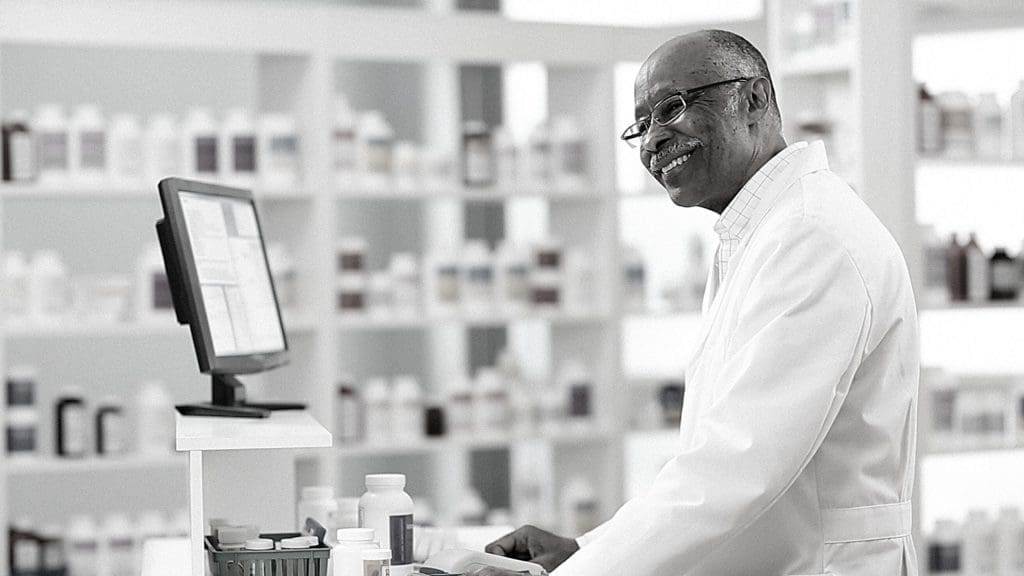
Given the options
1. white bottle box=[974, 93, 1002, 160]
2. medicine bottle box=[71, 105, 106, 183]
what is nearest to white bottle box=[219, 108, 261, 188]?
medicine bottle box=[71, 105, 106, 183]

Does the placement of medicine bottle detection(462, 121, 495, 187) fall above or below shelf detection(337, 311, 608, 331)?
above

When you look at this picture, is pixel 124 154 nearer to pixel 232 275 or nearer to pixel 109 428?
pixel 109 428

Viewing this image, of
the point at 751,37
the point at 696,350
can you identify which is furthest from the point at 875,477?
the point at 751,37

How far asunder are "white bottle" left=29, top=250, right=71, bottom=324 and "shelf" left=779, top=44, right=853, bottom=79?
2360 millimetres

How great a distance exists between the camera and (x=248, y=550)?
1.94 meters

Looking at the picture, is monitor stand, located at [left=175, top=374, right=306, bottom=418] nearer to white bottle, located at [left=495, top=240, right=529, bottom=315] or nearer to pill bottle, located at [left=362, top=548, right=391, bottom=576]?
pill bottle, located at [left=362, top=548, right=391, bottom=576]

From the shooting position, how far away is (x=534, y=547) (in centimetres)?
212

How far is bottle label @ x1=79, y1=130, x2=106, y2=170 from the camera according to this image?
437 cm

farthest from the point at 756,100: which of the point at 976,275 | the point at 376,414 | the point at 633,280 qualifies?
the point at 633,280

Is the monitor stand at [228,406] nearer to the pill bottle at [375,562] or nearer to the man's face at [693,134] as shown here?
the pill bottle at [375,562]

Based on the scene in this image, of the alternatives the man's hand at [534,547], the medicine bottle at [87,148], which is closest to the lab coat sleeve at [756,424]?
the man's hand at [534,547]

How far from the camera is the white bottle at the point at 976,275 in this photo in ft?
14.6

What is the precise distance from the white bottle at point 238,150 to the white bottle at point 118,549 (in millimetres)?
1148

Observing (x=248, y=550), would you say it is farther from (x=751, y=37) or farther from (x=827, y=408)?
(x=751, y=37)
